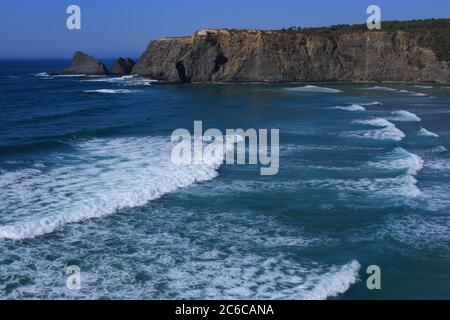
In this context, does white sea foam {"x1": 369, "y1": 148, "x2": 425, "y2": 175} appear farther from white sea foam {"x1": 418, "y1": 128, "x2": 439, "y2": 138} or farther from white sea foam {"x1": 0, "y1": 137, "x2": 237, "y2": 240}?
white sea foam {"x1": 0, "y1": 137, "x2": 237, "y2": 240}

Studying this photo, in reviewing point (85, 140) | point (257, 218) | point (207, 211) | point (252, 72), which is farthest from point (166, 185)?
point (252, 72)

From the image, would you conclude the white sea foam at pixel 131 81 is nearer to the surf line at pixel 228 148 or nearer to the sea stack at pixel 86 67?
the sea stack at pixel 86 67

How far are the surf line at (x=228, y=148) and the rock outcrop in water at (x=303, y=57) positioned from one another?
4645cm

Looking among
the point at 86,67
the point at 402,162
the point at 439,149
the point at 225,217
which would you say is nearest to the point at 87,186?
the point at 225,217

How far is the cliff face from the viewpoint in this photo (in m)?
78.6

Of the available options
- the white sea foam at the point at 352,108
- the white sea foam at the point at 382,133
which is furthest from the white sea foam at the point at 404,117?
the white sea foam at the point at 352,108

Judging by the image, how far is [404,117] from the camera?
129 feet

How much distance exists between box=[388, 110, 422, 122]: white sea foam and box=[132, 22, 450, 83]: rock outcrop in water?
3918 centimetres

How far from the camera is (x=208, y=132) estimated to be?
3338 cm

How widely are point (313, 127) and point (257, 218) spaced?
1933 cm

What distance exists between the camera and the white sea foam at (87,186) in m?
16.0

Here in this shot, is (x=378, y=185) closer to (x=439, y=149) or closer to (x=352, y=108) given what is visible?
(x=439, y=149)

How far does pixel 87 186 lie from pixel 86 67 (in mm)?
94699
